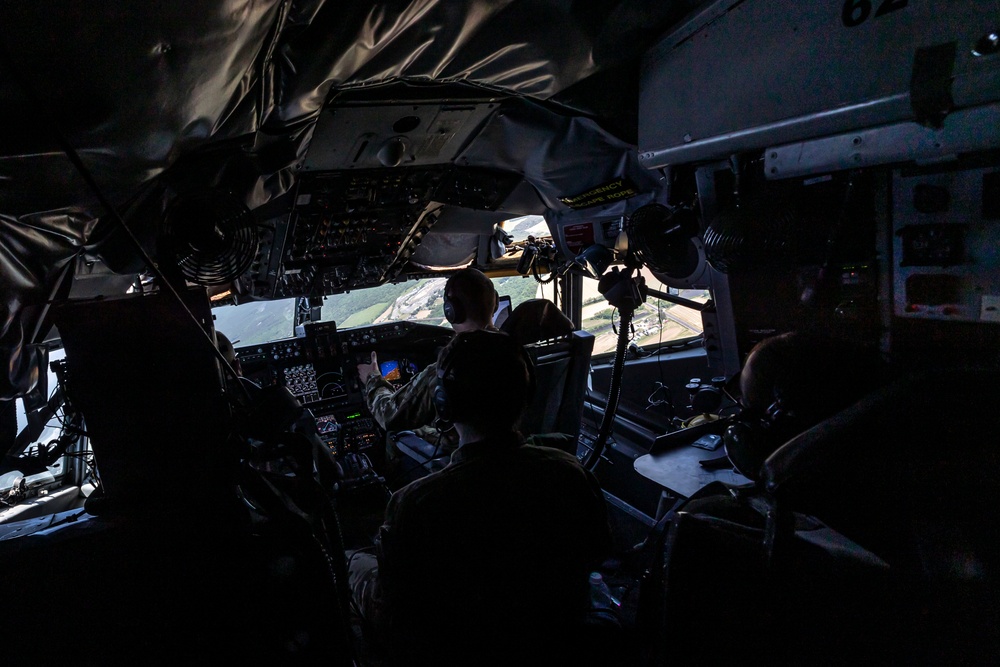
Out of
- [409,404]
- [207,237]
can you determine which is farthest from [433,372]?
[207,237]

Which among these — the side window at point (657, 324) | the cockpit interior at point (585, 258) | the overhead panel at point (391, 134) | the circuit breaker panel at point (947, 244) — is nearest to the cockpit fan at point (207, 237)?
the cockpit interior at point (585, 258)

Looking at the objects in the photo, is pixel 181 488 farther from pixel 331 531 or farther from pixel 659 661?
pixel 659 661

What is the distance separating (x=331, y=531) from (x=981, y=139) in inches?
66.9

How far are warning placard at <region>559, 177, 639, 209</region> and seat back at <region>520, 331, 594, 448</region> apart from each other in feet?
2.10

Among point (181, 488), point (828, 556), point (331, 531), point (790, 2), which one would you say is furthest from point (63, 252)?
point (790, 2)

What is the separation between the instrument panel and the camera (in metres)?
3.37

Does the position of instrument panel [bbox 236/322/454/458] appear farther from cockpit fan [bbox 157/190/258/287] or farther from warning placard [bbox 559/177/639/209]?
cockpit fan [bbox 157/190/258/287]

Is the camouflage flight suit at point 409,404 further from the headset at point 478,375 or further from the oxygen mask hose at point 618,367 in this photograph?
the headset at point 478,375

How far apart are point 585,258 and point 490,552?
1742 mm

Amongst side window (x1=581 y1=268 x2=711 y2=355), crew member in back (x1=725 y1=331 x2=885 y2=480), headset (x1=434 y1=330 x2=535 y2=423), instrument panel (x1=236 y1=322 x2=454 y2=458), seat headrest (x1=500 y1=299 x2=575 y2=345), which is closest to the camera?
crew member in back (x1=725 y1=331 x2=885 y2=480)

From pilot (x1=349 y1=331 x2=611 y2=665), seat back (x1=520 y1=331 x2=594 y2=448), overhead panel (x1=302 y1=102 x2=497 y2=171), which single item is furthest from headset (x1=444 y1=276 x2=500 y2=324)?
pilot (x1=349 y1=331 x2=611 y2=665)

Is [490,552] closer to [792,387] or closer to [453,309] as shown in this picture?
[792,387]

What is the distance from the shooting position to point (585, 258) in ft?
8.63

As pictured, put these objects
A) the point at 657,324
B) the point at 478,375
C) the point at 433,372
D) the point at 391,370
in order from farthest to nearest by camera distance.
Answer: the point at 657,324, the point at 391,370, the point at 433,372, the point at 478,375
